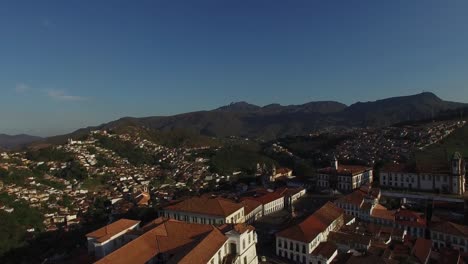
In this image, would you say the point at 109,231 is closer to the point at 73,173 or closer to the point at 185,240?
the point at 185,240

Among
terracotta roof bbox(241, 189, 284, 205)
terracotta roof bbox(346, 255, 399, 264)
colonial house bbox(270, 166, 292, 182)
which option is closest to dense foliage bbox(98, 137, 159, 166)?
colonial house bbox(270, 166, 292, 182)

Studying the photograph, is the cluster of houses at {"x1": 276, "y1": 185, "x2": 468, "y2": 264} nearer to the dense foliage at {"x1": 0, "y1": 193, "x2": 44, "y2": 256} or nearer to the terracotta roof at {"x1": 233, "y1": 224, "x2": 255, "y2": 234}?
the terracotta roof at {"x1": 233, "y1": 224, "x2": 255, "y2": 234}

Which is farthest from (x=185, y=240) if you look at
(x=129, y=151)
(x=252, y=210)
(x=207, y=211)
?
(x=129, y=151)

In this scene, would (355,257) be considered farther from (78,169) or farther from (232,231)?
(78,169)

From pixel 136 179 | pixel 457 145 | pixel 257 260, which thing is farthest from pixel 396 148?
pixel 257 260

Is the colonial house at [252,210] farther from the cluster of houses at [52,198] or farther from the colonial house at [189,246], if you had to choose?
the cluster of houses at [52,198]

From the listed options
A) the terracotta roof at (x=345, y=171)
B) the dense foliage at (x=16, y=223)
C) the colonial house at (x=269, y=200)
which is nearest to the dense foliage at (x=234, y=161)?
the terracotta roof at (x=345, y=171)

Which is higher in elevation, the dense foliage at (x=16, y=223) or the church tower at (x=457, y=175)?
the church tower at (x=457, y=175)
